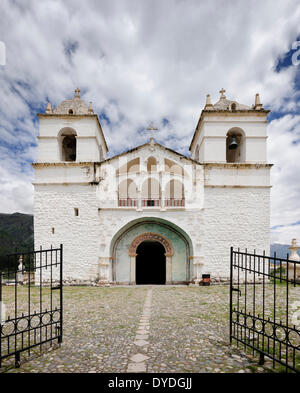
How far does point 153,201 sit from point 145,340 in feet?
30.2

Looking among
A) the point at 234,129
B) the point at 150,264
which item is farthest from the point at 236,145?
the point at 150,264

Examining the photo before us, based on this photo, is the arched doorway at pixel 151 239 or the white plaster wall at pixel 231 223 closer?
the white plaster wall at pixel 231 223

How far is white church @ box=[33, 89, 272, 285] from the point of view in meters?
13.0

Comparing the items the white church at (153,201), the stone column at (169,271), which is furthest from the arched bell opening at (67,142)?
the stone column at (169,271)

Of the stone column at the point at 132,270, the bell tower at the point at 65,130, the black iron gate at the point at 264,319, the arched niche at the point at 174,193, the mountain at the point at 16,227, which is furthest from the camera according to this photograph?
the mountain at the point at 16,227

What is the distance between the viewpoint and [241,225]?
13.2 m

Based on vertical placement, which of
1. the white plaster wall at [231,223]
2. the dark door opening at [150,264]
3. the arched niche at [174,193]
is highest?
the arched niche at [174,193]

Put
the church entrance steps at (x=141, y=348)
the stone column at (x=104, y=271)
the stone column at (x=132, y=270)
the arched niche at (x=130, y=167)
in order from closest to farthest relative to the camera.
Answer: the church entrance steps at (x=141, y=348)
the stone column at (x=104, y=271)
the stone column at (x=132, y=270)
the arched niche at (x=130, y=167)

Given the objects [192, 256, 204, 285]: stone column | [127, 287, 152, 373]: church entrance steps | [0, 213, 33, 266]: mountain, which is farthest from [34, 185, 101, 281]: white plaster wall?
[0, 213, 33, 266]: mountain

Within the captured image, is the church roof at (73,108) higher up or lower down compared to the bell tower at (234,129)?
higher up

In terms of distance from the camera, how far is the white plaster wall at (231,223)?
12.9m

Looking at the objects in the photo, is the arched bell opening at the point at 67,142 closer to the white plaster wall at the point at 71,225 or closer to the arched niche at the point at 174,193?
the white plaster wall at the point at 71,225

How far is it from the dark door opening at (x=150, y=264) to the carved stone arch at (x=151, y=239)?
3259 millimetres
